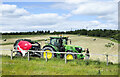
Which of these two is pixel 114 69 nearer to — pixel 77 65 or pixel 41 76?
pixel 77 65

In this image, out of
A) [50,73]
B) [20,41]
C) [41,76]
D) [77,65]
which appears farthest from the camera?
[20,41]

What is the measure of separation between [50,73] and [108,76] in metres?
3.20

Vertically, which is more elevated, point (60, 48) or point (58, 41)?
point (58, 41)

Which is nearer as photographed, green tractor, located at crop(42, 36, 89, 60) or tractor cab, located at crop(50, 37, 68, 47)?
green tractor, located at crop(42, 36, 89, 60)

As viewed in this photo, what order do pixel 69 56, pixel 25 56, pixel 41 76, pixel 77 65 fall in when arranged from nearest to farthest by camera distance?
pixel 41 76 < pixel 77 65 < pixel 69 56 < pixel 25 56

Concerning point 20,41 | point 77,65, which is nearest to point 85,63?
point 77,65

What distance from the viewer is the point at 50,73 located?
959 centimetres

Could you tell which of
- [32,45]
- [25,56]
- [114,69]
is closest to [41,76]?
[114,69]

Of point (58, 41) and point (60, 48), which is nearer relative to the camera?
point (60, 48)

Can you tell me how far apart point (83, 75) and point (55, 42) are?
7.15 meters

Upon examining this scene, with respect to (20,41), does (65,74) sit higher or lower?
lower

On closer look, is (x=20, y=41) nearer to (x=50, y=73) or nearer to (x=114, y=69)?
(x=50, y=73)

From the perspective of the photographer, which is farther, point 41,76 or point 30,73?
point 30,73

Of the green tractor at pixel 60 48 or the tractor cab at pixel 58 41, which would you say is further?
the tractor cab at pixel 58 41
